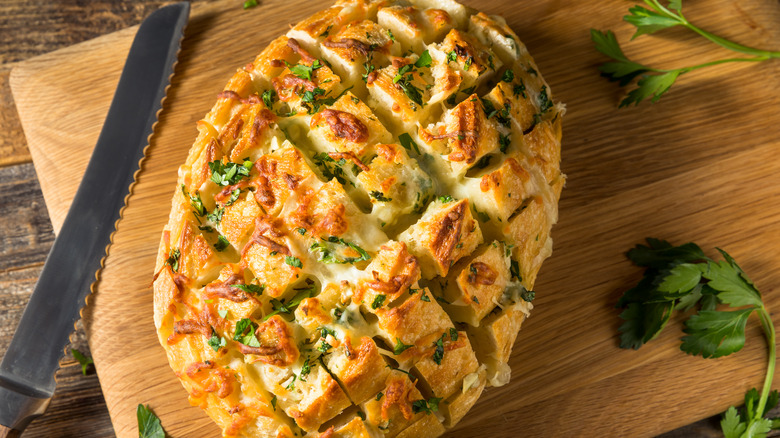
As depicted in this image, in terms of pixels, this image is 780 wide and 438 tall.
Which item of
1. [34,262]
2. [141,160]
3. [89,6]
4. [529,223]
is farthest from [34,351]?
[529,223]

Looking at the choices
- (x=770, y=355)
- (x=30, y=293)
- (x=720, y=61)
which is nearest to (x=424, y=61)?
(x=720, y=61)

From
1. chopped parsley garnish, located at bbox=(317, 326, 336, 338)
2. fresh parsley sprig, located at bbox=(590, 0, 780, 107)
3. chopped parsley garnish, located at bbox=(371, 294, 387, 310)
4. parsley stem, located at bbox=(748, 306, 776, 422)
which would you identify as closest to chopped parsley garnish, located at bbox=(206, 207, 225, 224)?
chopped parsley garnish, located at bbox=(317, 326, 336, 338)

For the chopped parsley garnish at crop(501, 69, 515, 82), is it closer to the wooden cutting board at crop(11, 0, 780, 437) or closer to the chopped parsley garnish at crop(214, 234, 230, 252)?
the wooden cutting board at crop(11, 0, 780, 437)

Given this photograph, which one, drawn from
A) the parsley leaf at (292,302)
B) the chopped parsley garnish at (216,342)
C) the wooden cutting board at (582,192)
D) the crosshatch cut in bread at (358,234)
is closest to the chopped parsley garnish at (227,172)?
the crosshatch cut in bread at (358,234)

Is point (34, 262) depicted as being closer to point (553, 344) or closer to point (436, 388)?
point (436, 388)

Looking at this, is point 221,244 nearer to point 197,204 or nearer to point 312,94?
point 197,204

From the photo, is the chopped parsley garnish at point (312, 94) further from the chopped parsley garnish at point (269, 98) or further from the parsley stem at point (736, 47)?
the parsley stem at point (736, 47)

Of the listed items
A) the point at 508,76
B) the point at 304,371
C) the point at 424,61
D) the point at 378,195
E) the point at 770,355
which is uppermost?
Answer: the point at 424,61
